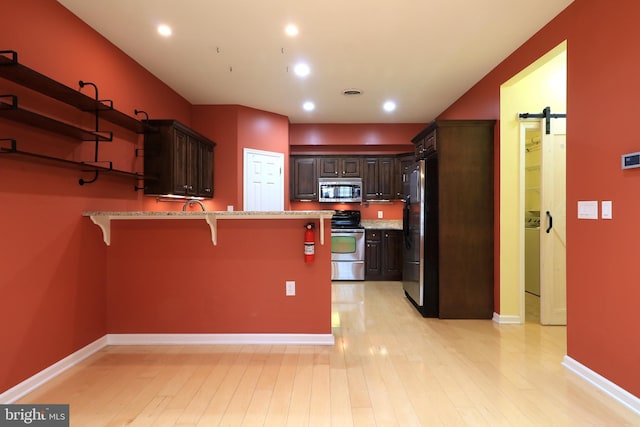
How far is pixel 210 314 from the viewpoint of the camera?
3078 mm

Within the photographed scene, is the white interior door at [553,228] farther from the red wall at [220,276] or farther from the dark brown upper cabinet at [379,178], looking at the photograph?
the dark brown upper cabinet at [379,178]

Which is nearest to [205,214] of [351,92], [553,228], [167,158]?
[167,158]

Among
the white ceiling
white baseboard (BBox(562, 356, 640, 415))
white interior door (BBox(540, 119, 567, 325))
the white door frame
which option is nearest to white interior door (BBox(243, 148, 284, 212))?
the white ceiling

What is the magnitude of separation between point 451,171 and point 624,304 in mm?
2024

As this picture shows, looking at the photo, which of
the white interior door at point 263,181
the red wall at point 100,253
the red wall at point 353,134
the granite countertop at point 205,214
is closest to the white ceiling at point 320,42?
the red wall at point 100,253

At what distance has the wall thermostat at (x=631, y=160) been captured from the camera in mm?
2047

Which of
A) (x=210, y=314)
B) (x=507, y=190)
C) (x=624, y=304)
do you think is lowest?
(x=210, y=314)

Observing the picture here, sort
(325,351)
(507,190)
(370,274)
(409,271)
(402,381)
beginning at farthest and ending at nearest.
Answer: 1. (370,274)
2. (409,271)
3. (507,190)
4. (325,351)
5. (402,381)

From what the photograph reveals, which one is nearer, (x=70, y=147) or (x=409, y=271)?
(x=70, y=147)

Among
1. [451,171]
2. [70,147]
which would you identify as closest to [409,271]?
[451,171]

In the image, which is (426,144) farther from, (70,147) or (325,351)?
(70,147)

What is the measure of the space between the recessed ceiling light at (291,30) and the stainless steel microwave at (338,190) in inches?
132

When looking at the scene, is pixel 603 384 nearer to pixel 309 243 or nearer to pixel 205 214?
pixel 309 243

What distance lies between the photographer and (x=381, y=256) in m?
5.98
